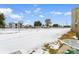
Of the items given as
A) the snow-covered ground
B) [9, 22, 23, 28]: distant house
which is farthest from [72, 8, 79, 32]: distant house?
[9, 22, 23, 28]: distant house

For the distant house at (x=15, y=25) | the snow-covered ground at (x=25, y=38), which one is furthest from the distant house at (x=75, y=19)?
the distant house at (x=15, y=25)

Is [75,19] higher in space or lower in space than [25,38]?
higher

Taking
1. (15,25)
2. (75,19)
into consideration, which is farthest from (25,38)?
(75,19)

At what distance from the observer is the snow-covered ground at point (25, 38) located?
204 centimetres

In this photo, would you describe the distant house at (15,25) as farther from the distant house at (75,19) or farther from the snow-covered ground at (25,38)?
the distant house at (75,19)

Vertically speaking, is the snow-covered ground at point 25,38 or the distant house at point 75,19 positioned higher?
the distant house at point 75,19

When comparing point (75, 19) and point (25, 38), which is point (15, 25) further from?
point (75, 19)

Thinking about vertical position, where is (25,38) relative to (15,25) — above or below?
below

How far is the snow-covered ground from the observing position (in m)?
2.04

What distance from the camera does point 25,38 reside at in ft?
6.75

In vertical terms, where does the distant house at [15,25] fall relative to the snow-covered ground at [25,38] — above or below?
above

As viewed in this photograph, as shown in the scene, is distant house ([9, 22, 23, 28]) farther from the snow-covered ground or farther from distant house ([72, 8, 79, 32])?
distant house ([72, 8, 79, 32])
